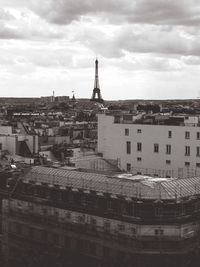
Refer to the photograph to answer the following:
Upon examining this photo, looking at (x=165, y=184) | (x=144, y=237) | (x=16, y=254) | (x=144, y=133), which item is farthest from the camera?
(x=144, y=133)

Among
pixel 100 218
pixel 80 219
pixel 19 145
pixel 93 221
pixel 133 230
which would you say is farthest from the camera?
pixel 19 145

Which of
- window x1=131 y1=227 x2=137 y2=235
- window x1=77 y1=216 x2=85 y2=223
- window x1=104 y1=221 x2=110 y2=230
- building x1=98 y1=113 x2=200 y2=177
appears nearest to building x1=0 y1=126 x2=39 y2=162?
building x1=98 y1=113 x2=200 y2=177

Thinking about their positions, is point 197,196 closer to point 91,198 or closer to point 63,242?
point 91,198

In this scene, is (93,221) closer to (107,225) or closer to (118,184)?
(107,225)

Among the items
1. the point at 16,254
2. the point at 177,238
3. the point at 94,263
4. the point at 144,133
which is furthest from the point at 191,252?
the point at 144,133

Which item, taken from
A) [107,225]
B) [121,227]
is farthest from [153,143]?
[121,227]

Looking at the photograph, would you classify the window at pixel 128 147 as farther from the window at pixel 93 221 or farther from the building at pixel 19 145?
the window at pixel 93 221
